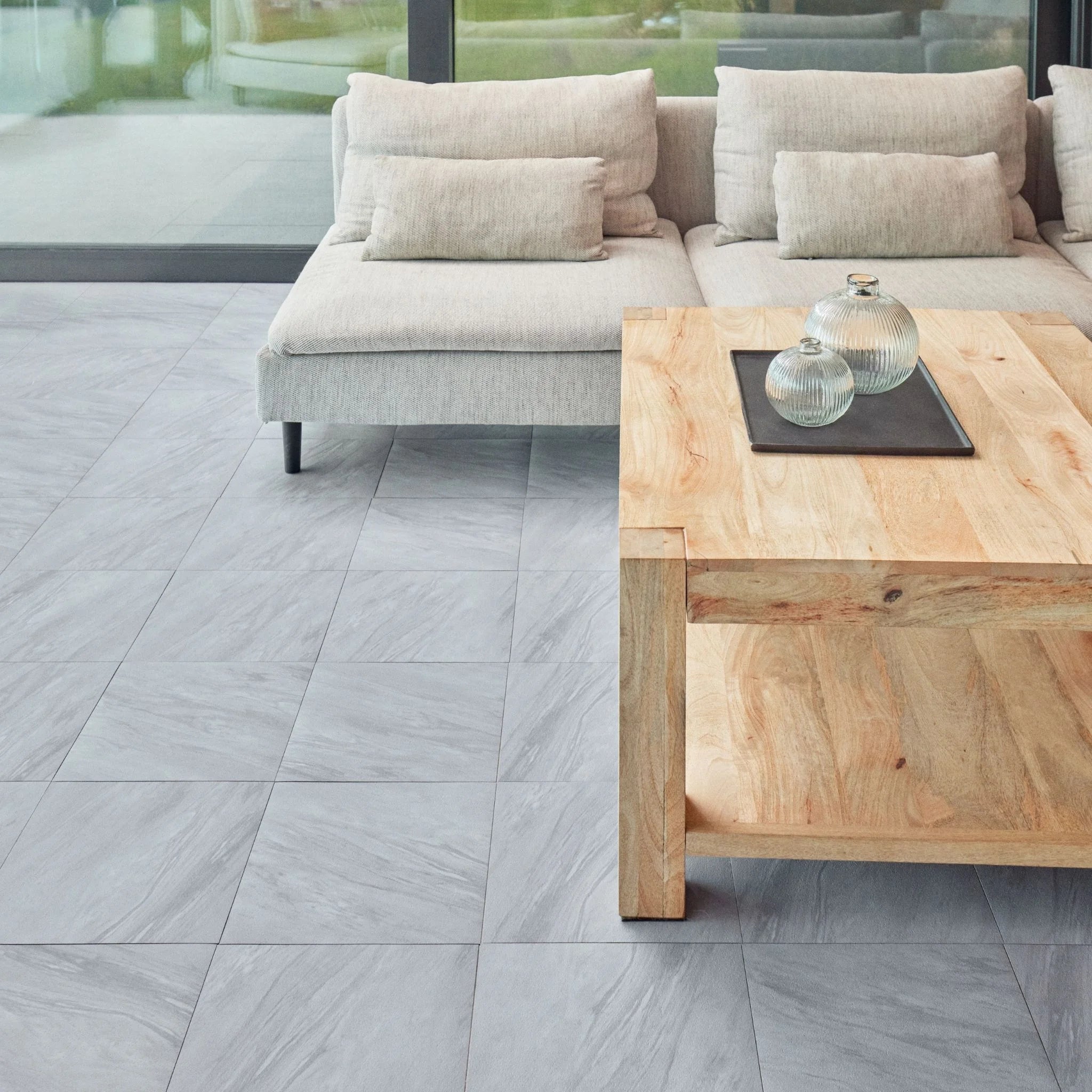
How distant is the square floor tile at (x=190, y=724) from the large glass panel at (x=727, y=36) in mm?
2703

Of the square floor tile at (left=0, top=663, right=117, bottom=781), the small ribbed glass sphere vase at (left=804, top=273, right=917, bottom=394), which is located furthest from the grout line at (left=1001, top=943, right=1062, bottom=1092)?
the square floor tile at (left=0, top=663, right=117, bottom=781)

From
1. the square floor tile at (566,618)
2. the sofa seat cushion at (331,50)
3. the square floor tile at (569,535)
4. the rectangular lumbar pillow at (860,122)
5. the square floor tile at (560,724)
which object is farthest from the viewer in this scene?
A: the sofa seat cushion at (331,50)

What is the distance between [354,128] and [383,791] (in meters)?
2.14

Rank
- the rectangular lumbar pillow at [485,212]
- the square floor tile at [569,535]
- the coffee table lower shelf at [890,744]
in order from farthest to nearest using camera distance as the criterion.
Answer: the rectangular lumbar pillow at [485,212] < the square floor tile at [569,535] < the coffee table lower shelf at [890,744]

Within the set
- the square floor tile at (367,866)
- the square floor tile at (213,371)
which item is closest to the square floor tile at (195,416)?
the square floor tile at (213,371)

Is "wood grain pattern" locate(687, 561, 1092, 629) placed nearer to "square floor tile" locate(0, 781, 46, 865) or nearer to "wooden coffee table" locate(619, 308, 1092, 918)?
"wooden coffee table" locate(619, 308, 1092, 918)

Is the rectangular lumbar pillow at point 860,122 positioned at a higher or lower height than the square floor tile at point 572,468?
higher

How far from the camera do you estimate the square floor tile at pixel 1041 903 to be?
1639 millimetres

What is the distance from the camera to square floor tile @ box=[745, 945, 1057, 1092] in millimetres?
1439

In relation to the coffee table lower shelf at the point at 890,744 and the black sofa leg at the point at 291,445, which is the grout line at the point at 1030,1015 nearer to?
the coffee table lower shelf at the point at 890,744

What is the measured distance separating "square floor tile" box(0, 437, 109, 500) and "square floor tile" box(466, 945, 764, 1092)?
185cm

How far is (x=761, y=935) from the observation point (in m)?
1.64

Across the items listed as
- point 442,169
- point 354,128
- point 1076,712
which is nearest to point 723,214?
point 442,169

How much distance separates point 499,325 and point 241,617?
3.06ft
